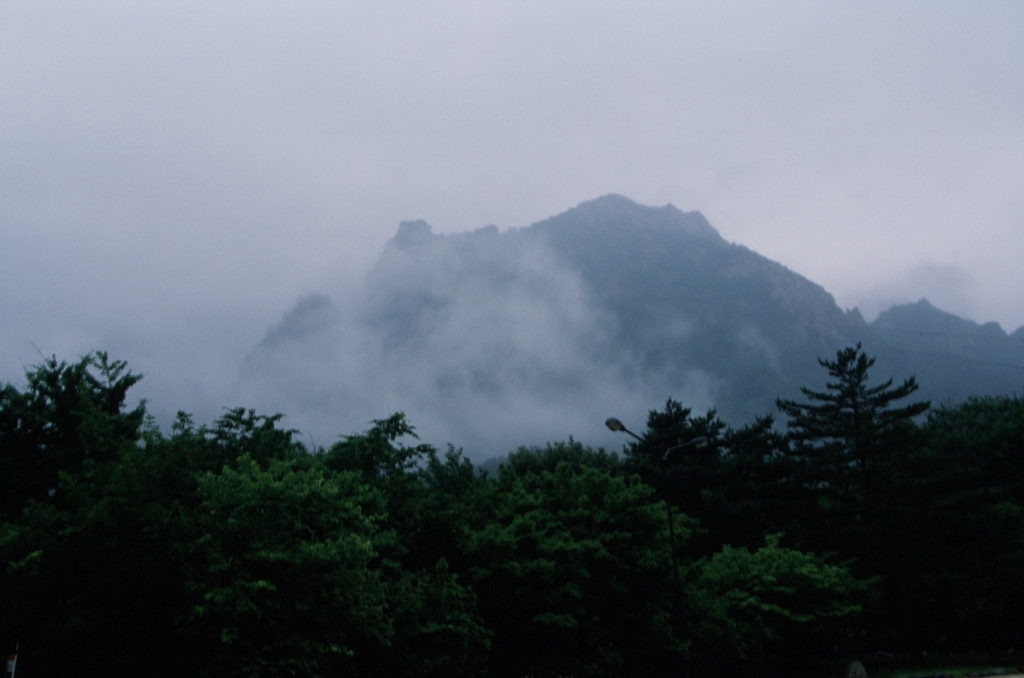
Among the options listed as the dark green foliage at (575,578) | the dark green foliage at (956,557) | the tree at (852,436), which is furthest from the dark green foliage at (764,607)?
the tree at (852,436)

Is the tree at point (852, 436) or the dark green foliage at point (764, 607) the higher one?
the tree at point (852, 436)

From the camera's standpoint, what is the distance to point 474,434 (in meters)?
179

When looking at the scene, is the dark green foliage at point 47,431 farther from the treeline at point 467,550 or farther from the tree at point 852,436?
the tree at point 852,436

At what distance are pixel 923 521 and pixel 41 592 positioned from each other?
40.0 metres

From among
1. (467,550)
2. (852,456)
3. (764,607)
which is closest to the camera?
(467,550)

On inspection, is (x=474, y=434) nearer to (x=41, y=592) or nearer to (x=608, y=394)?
(x=608, y=394)

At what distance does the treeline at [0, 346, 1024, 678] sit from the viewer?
50.2 feet

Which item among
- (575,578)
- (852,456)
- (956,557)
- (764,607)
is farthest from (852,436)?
(575,578)

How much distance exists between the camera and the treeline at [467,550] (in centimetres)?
1530

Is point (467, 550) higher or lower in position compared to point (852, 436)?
lower

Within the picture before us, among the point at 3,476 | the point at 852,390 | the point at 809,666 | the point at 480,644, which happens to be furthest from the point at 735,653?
the point at 3,476

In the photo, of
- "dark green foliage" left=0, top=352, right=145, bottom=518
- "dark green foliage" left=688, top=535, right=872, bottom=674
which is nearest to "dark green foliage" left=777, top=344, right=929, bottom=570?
"dark green foliage" left=688, top=535, right=872, bottom=674

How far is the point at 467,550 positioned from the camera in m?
23.7

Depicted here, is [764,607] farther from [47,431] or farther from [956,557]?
[47,431]
